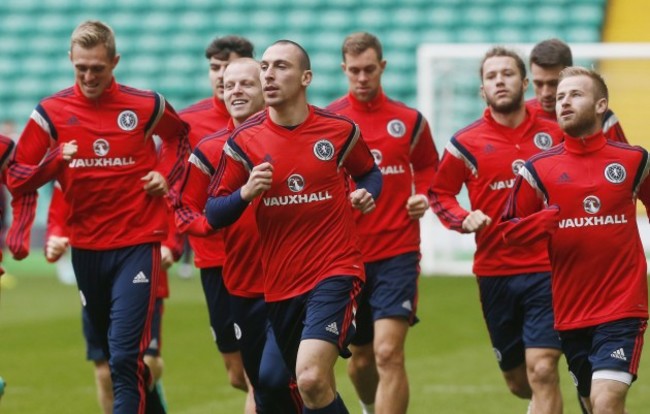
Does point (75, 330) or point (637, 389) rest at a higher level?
point (637, 389)

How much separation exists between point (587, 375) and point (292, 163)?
6.21 ft

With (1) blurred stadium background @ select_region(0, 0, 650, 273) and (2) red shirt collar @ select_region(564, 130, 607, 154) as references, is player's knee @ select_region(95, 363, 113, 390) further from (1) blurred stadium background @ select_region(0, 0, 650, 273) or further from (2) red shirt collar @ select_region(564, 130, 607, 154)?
(1) blurred stadium background @ select_region(0, 0, 650, 273)

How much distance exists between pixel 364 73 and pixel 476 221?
2.01 metres

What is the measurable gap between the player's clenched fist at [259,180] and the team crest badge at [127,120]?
5.73 feet

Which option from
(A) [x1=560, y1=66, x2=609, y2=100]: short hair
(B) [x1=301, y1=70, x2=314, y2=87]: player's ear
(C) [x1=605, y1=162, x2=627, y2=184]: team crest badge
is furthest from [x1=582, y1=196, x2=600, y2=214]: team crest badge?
(B) [x1=301, y1=70, x2=314, y2=87]: player's ear

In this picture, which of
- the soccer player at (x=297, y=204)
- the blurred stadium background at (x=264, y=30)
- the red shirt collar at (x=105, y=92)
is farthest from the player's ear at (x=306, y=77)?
the blurred stadium background at (x=264, y=30)

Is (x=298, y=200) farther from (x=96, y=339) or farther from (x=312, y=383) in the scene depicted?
(x=96, y=339)

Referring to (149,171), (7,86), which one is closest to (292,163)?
(149,171)

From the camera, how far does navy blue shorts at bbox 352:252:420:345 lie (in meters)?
9.08

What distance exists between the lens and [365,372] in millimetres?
9500

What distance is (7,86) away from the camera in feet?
88.8

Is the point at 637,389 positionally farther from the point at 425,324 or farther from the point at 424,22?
the point at 424,22

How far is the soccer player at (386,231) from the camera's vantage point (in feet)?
29.3

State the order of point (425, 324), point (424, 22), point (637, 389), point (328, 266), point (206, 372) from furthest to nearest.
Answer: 1. point (424, 22)
2. point (425, 324)
3. point (206, 372)
4. point (637, 389)
5. point (328, 266)
